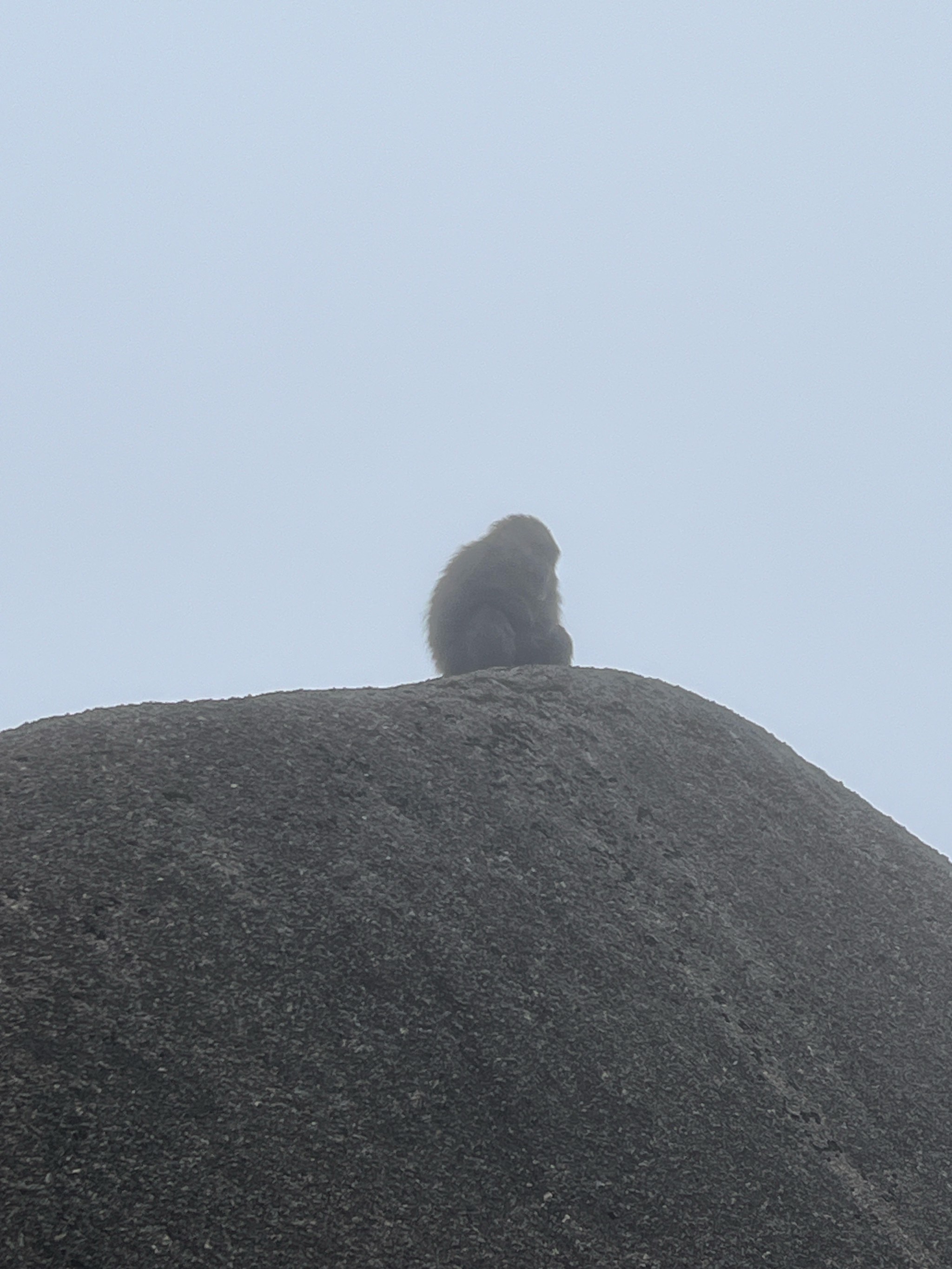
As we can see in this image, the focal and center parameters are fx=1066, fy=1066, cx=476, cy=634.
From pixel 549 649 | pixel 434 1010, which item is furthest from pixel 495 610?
pixel 434 1010

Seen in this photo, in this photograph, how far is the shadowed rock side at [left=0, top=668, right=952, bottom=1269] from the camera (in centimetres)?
323

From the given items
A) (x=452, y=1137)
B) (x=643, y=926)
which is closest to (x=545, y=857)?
(x=643, y=926)

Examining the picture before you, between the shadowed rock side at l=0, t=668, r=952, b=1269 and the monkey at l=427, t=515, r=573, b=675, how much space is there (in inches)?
79.7

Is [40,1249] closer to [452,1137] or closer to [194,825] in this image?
[452,1137]

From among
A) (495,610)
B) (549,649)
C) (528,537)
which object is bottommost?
(549,649)

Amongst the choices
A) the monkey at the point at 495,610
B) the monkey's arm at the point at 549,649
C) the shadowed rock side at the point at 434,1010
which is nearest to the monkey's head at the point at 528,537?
the monkey at the point at 495,610

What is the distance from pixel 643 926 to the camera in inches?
193

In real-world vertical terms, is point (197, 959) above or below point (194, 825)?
below

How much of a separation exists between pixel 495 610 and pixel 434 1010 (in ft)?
14.6

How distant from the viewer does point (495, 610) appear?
8148mm

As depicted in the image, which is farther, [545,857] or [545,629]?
[545,629]

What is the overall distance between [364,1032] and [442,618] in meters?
4.76

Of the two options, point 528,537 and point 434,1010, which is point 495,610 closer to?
point 528,537

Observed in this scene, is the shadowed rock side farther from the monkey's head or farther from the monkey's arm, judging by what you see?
the monkey's head
